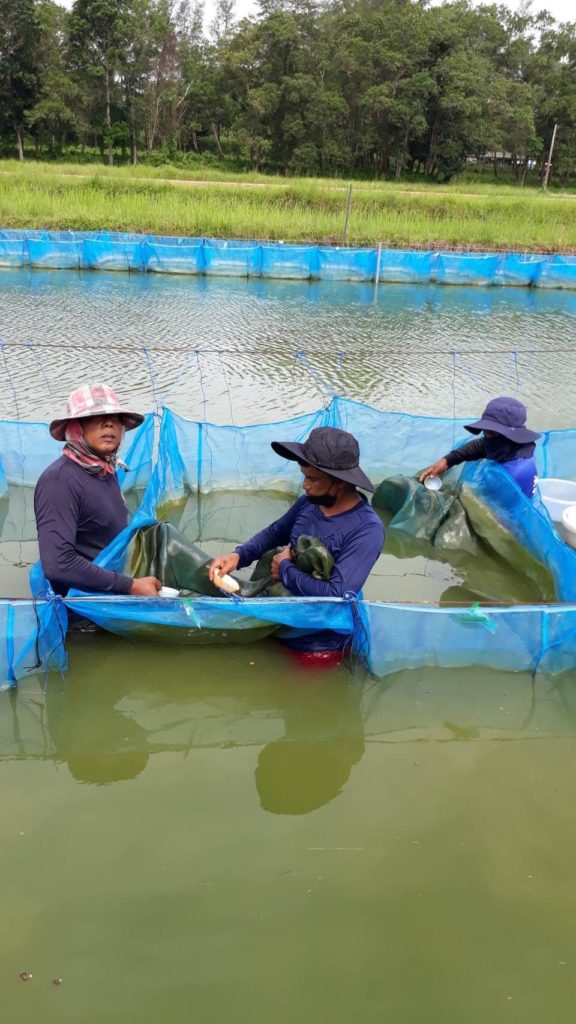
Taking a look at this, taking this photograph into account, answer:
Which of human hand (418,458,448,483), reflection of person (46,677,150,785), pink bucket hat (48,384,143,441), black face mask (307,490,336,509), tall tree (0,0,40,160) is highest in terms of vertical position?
tall tree (0,0,40,160)

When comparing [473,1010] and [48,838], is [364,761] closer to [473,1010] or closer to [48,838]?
[473,1010]

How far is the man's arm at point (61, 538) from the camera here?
2.71m

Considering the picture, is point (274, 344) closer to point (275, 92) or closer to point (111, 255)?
point (111, 255)

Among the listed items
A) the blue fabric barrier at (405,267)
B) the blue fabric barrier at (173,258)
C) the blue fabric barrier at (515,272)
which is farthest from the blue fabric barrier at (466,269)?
the blue fabric barrier at (173,258)

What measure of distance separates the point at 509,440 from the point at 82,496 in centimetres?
266

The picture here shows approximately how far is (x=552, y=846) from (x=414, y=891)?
1.78 feet

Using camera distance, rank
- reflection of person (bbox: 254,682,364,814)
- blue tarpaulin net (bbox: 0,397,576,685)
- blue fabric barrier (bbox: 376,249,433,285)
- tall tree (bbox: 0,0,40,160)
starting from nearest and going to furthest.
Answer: reflection of person (bbox: 254,682,364,814)
blue tarpaulin net (bbox: 0,397,576,685)
blue fabric barrier (bbox: 376,249,433,285)
tall tree (bbox: 0,0,40,160)

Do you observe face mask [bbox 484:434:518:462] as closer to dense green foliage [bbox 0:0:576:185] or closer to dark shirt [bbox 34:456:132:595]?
dark shirt [bbox 34:456:132:595]

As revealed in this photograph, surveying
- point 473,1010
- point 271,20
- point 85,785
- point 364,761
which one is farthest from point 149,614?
point 271,20

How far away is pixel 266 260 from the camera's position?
15.0 m

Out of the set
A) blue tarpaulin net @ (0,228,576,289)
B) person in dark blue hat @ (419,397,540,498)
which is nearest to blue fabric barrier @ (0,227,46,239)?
blue tarpaulin net @ (0,228,576,289)

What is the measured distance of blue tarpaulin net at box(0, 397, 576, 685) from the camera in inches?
111

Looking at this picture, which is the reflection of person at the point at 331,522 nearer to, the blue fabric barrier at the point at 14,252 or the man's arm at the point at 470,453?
the man's arm at the point at 470,453

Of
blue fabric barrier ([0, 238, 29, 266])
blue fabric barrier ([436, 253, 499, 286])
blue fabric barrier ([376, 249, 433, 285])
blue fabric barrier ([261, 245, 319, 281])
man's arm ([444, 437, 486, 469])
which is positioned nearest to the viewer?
man's arm ([444, 437, 486, 469])
